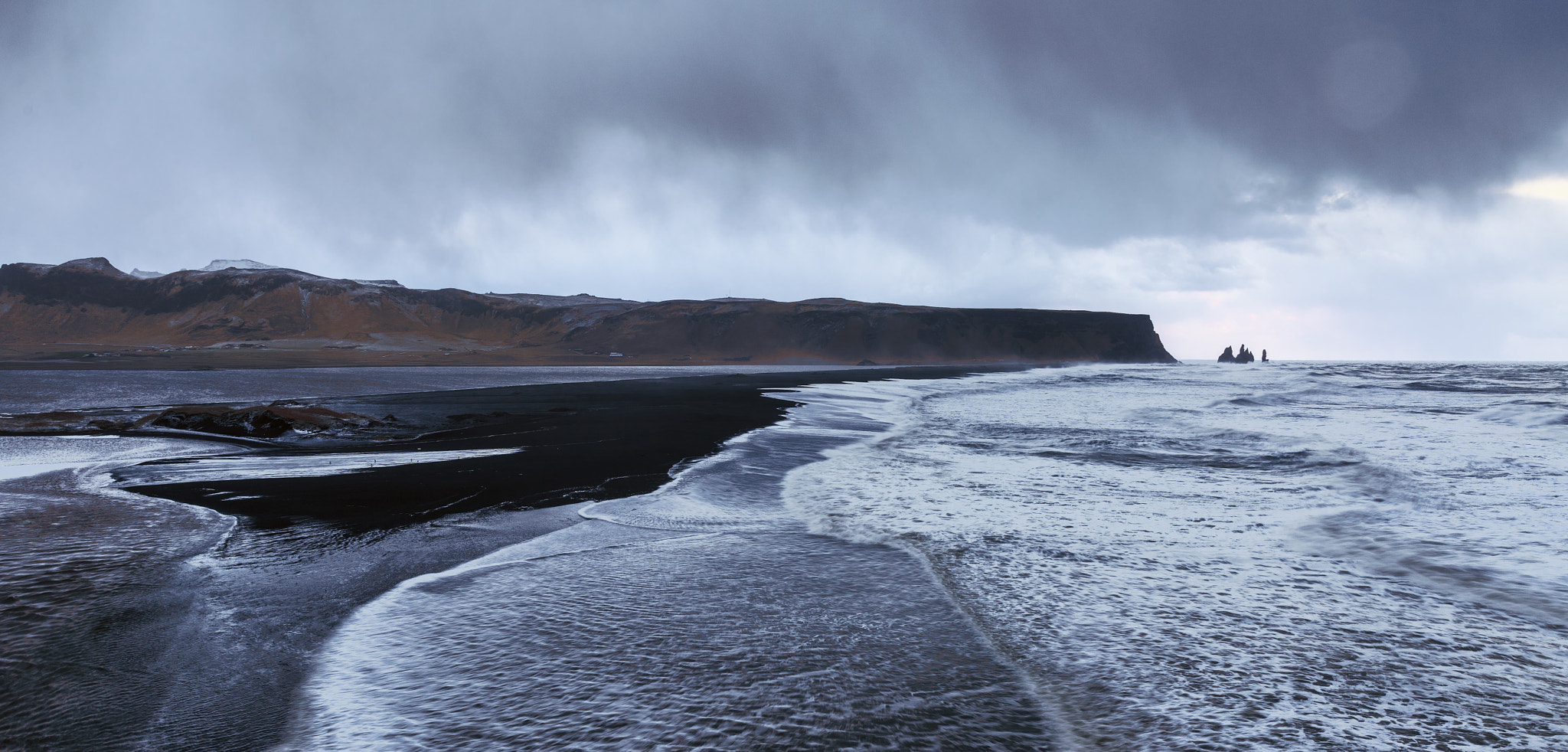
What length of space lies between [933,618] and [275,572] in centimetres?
401

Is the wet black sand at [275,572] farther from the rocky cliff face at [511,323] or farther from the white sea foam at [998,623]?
the rocky cliff face at [511,323]

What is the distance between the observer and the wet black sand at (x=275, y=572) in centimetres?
251

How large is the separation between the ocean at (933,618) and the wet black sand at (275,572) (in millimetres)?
75

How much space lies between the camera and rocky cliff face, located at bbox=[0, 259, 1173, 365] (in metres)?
117

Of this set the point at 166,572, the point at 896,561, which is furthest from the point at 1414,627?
the point at 166,572

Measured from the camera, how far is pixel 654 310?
135 meters

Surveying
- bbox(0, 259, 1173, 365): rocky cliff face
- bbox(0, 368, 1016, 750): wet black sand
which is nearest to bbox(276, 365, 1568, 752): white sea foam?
bbox(0, 368, 1016, 750): wet black sand

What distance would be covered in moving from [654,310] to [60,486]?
130 m

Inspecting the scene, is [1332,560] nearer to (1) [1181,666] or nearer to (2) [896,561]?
(1) [1181,666]

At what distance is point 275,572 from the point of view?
432 cm

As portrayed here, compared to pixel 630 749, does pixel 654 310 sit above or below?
above

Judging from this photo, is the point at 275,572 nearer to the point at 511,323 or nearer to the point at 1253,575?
the point at 1253,575

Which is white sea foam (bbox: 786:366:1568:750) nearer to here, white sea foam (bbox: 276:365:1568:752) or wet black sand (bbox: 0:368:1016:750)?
white sea foam (bbox: 276:365:1568:752)

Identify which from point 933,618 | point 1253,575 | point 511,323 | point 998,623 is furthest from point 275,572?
point 511,323
